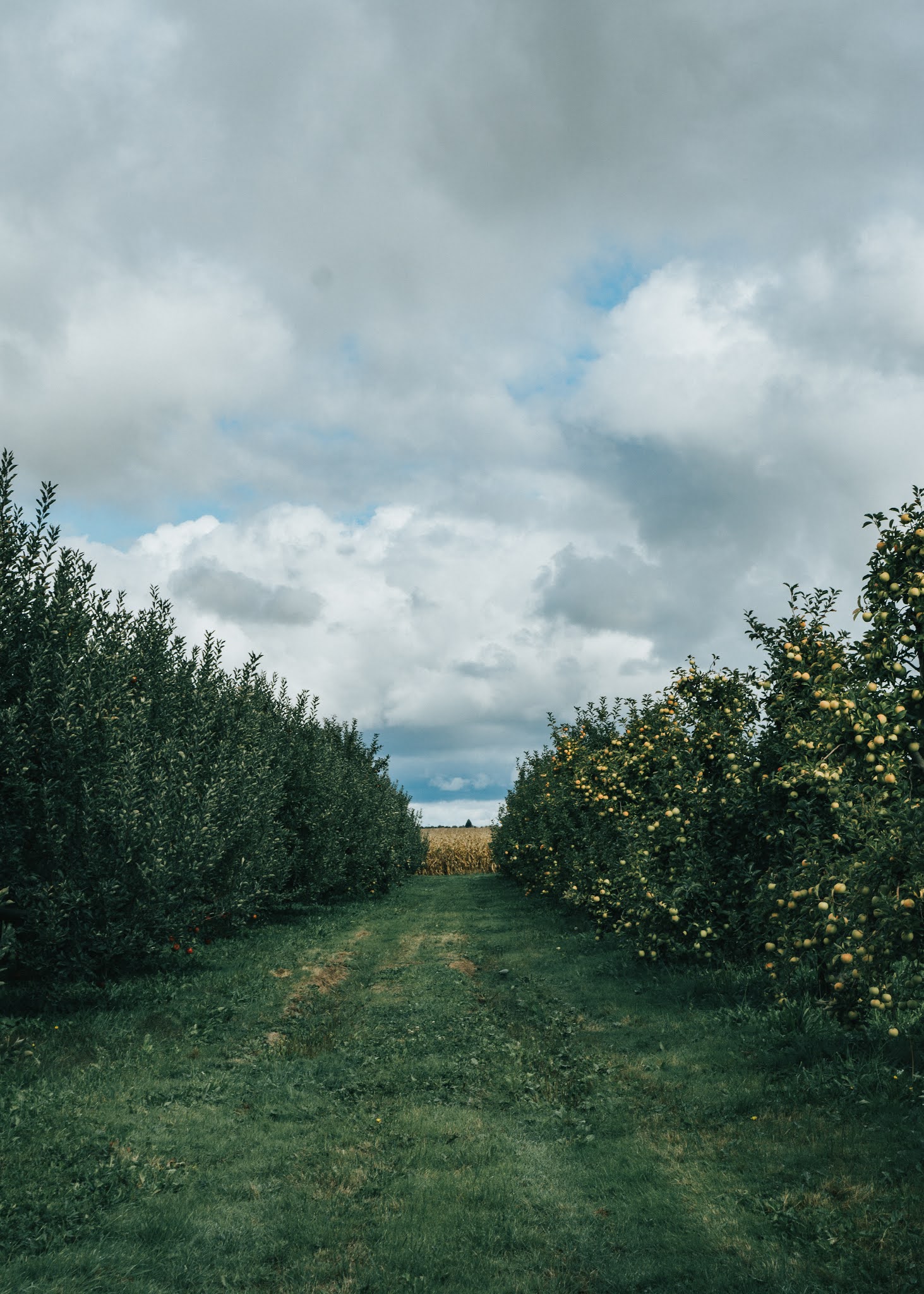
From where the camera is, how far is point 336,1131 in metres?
8.59

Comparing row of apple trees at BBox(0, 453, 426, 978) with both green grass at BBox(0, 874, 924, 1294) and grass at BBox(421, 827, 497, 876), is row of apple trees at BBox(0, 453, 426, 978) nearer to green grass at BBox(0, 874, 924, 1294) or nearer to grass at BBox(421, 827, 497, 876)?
green grass at BBox(0, 874, 924, 1294)

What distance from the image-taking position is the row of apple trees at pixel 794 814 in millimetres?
7777

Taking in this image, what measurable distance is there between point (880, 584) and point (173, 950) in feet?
49.3

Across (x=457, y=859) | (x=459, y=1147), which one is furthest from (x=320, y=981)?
(x=457, y=859)

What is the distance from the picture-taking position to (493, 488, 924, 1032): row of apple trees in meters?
7.78

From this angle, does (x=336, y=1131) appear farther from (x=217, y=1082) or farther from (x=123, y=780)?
(x=123, y=780)

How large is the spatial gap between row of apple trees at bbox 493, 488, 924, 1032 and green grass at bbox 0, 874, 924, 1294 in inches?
47.3

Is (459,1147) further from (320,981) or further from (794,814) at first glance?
(320,981)

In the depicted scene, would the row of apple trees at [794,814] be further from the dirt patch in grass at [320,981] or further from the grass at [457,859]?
the grass at [457,859]

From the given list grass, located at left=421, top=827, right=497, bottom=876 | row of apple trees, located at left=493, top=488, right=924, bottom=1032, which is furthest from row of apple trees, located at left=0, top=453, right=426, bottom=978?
grass, located at left=421, top=827, right=497, bottom=876

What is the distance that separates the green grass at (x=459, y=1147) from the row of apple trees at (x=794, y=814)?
120 cm

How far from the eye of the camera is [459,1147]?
8.09 meters

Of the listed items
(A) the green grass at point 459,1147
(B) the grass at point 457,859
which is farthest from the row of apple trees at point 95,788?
(B) the grass at point 457,859

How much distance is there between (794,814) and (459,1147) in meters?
7.45
